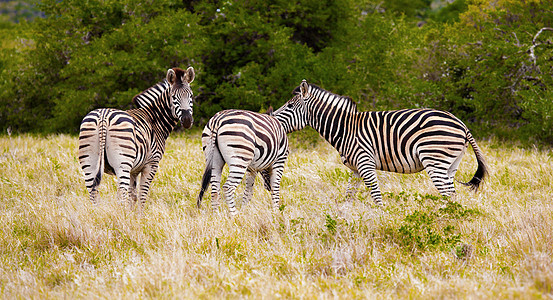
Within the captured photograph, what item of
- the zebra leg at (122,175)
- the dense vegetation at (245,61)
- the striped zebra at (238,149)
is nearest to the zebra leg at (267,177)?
the striped zebra at (238,149)

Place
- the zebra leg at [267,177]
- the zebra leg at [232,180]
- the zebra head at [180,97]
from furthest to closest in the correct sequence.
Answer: the zebra leg at [267,177], the zebra head at [180,97], the zebra leg at [232,180]

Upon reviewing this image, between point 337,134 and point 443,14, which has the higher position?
point 443,14

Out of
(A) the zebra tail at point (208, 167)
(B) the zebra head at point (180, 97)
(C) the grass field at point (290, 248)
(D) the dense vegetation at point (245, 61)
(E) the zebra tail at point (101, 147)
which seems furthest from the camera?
(D) the dense vegetation at point (245, 61)

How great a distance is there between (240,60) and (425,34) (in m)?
7.88

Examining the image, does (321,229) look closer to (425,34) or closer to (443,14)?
(425,34)

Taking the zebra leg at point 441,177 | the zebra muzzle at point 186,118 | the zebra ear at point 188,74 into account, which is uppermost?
the zebra ear at point 188,74

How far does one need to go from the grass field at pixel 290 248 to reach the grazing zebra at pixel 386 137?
0.46 m

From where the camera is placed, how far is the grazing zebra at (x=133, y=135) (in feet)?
19.1

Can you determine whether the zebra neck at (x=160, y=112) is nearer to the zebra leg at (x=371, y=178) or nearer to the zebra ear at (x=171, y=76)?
the zebra ear at (x=171, y=76)

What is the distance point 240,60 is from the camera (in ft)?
49.8

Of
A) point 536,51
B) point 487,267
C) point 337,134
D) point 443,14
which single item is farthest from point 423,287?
point 443,14

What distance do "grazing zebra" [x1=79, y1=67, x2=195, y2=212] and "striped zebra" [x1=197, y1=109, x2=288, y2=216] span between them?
786 mm

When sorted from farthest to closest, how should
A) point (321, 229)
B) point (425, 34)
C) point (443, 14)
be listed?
point (443, 14) → point (425, 34) → point (321, 229)


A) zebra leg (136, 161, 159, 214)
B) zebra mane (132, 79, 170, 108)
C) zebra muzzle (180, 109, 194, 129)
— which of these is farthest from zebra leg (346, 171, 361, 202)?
zebra mane (132, 79, 170, 108)
